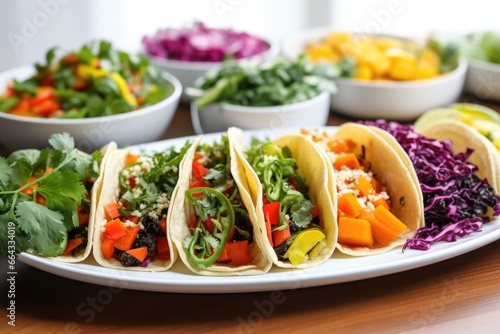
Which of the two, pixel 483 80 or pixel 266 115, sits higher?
pixel 266 115

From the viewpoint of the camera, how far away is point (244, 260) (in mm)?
2297

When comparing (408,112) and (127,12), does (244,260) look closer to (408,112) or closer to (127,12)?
(408,112)

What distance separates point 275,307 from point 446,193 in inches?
36.4

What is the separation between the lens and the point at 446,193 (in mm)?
2645

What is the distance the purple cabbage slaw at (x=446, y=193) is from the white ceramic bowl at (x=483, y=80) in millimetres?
1646

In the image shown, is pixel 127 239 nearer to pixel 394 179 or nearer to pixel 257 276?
pixel 257 276

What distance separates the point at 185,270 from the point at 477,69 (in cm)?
294

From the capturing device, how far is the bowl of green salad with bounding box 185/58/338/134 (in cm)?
358

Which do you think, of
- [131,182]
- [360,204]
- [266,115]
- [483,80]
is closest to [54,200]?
[131,182]

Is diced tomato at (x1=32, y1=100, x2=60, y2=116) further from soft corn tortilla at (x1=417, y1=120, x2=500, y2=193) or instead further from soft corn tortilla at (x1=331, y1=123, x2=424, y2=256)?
soft corn tortilla at (x1=417, y1=120, x2=500, y2=193)

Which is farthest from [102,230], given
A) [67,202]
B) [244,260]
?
[244,260]

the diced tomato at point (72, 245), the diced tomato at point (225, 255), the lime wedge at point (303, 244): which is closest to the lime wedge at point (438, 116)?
the lime wedge at point (303, 244)

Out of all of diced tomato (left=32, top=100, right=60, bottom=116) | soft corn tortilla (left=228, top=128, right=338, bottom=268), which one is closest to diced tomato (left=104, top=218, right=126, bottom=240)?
soft corn tortilla (left=228, top=128, right=338, bottom=268)

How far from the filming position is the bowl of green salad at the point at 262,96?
11.7 feet
